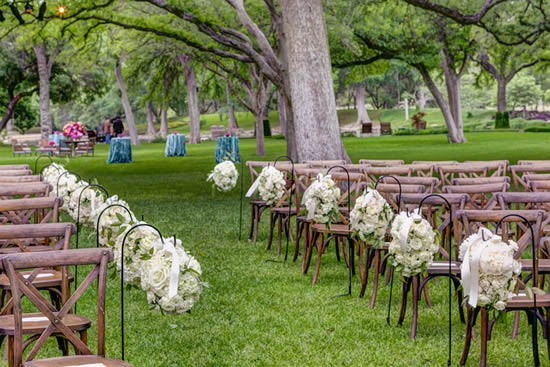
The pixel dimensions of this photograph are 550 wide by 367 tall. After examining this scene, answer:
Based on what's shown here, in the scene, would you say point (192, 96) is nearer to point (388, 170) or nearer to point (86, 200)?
point (388, 170)

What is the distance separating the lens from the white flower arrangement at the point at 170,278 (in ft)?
16.4

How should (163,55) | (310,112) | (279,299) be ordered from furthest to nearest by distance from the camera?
1. (163,55)
2. (310,112)
3. (279,299)

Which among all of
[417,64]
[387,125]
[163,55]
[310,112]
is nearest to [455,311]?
[310,112]

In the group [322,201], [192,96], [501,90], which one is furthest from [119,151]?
[501,90]

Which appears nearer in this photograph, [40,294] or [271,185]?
[40,294]

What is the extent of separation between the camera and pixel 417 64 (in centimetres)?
3322

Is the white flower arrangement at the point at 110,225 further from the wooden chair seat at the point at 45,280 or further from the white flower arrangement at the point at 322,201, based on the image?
the white flower arrangement at the point at 322,201

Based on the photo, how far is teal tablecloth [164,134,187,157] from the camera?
3716cm

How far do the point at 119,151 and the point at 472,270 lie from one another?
2942 cm

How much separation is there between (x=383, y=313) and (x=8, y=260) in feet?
13.7

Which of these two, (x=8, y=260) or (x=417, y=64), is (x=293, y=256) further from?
(x=417, y=64)

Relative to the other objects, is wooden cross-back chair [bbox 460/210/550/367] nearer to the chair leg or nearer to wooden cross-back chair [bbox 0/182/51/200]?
the chair leg

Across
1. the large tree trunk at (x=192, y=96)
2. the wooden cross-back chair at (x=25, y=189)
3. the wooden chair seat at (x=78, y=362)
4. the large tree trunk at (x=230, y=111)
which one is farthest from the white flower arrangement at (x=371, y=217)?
the large tree trunk at (x=230, y=111)

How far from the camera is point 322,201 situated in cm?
867
